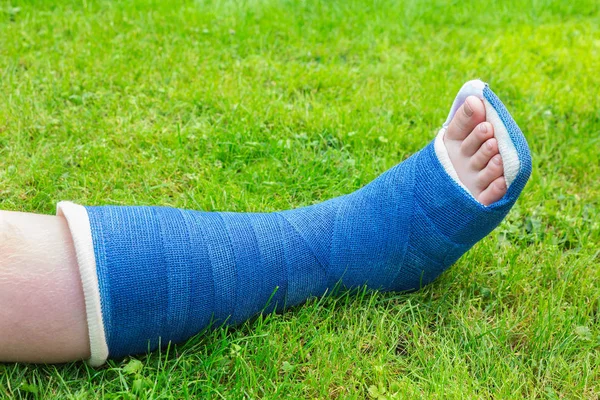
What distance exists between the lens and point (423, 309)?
5.42 ft

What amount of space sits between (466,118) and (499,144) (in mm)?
116

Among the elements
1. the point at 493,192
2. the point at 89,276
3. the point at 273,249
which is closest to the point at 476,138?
the point at 493,192

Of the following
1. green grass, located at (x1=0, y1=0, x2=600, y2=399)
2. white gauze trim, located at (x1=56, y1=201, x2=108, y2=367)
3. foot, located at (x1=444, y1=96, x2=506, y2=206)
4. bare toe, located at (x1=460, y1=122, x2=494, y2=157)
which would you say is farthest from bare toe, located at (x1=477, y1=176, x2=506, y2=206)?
white gauze trim, located at (x1=56, y1=201, x2=108, y2=367)

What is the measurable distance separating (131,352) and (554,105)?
206 cm

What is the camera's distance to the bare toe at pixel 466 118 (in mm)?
1633

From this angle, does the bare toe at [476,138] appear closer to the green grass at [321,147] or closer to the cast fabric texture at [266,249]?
the cast fabric texture at [266,249]

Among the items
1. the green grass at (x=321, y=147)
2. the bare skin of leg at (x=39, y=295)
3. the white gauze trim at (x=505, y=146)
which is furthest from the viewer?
the white gauze trim at (x=505, y=146)

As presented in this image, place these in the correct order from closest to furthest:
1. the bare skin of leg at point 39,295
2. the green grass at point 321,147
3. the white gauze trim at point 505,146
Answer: the bare skin of leg at point 39,295, the green grass at point 321,147, the white gauze trim at point 505,146

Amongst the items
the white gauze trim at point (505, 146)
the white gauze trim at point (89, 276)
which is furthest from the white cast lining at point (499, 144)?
the white gauze trim at point (89, 276)

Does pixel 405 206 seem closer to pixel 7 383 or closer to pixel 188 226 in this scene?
pixel 188 226

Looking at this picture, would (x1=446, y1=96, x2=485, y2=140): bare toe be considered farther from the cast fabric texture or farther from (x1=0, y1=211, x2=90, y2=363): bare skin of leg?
(x1=0, y1=211, x2=90, y2=363): bare skin of leg

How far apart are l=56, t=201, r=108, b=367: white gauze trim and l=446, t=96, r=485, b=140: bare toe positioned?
0.98 meters

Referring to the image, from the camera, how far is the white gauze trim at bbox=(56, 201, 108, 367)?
1296 millimetres

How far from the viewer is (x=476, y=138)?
64.5 inches
